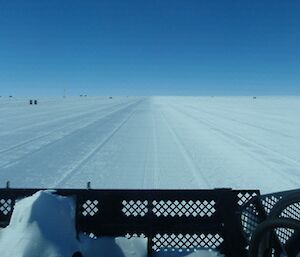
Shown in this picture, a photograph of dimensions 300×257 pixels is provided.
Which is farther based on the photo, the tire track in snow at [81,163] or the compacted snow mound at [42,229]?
the tire track in snow at [81,163]

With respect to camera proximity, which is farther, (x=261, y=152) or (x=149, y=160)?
(x=261, y=152)

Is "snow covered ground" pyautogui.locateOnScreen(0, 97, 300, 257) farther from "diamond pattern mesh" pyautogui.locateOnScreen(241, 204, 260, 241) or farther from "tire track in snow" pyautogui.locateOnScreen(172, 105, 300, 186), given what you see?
"diamond pattern mesh" pyautogui.locateOnScreen(241, 204, 260, 241)

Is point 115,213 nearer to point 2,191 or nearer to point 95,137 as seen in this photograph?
point 2,191

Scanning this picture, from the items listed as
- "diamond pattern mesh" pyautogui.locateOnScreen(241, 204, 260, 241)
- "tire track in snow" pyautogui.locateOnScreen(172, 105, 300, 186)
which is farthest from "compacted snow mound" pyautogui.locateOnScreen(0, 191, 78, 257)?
"tire track in snow" pyautogui.locateOnScreen(172, 105, 300, 186)

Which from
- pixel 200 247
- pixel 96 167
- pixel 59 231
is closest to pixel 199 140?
pixel 96 167

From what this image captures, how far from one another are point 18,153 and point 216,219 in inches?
337

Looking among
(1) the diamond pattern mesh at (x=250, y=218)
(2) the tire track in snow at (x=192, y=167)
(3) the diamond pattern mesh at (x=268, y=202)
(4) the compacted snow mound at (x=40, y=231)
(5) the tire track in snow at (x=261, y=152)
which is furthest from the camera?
(5) the tire track in snow at (x=261, y=152)

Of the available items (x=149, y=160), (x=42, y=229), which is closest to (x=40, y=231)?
(x=42, y=229)

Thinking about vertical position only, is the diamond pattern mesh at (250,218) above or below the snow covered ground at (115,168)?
above

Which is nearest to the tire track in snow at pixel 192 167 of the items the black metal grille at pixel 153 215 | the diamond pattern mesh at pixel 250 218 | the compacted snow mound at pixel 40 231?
the black metal grille at pixel 153 215

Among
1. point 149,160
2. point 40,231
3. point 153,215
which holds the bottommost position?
point 149,160

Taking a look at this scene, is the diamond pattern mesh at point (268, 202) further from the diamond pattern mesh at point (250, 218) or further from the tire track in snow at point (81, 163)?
the tire track in snow at point (81, 163)

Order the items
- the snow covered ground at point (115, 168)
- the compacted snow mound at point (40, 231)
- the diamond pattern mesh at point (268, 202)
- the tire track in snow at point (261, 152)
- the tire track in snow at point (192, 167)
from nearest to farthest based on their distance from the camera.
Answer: the compacted snow mound at point (40, 231) < the snow covered ground at point (115, 168) < the diamond pattern mesh at point (268, 202) < the tire track in snow at point (192, 167) < the tire track in snow at point (261, 152)

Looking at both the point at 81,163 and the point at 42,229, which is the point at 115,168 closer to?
the point at 81,163
